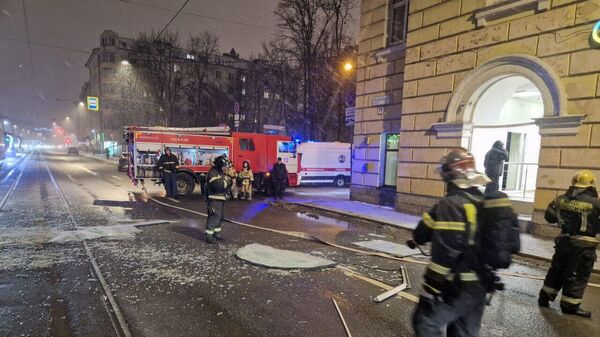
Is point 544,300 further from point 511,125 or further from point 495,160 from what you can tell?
point 511,125

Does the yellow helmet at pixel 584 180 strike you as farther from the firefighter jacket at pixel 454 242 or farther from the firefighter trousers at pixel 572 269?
the firefighter jacket at pixel 454 242

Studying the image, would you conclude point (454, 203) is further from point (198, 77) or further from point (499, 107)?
point (198, 77)

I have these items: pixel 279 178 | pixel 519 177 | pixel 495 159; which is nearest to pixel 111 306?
pixel 495 159

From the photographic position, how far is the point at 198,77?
39.1 meters

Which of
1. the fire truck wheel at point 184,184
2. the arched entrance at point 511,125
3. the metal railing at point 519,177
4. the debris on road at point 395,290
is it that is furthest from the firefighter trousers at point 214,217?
the metal railing at point 519,177

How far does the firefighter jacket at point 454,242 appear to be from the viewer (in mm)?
2395

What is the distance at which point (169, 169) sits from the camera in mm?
13914

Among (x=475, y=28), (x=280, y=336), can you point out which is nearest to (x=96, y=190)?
(x=280, y=336)

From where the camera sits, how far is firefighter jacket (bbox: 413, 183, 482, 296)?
2.39 m

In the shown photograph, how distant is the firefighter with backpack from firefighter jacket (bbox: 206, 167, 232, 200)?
17.6 ft

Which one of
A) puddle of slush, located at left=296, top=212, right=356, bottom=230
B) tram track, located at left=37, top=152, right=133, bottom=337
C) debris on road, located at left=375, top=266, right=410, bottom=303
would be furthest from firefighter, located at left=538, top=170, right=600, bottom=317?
puddle of slush, located at left=296, top=212, right=356, bottom=230

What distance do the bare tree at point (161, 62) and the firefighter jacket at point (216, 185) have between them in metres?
33.0

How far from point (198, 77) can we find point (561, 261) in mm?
39317

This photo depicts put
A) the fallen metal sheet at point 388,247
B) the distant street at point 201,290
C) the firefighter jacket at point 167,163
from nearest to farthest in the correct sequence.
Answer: the distant street at point 201,290 < the fallen metal sheet at point 388,247 < the firefighter jacket at point 167,163
